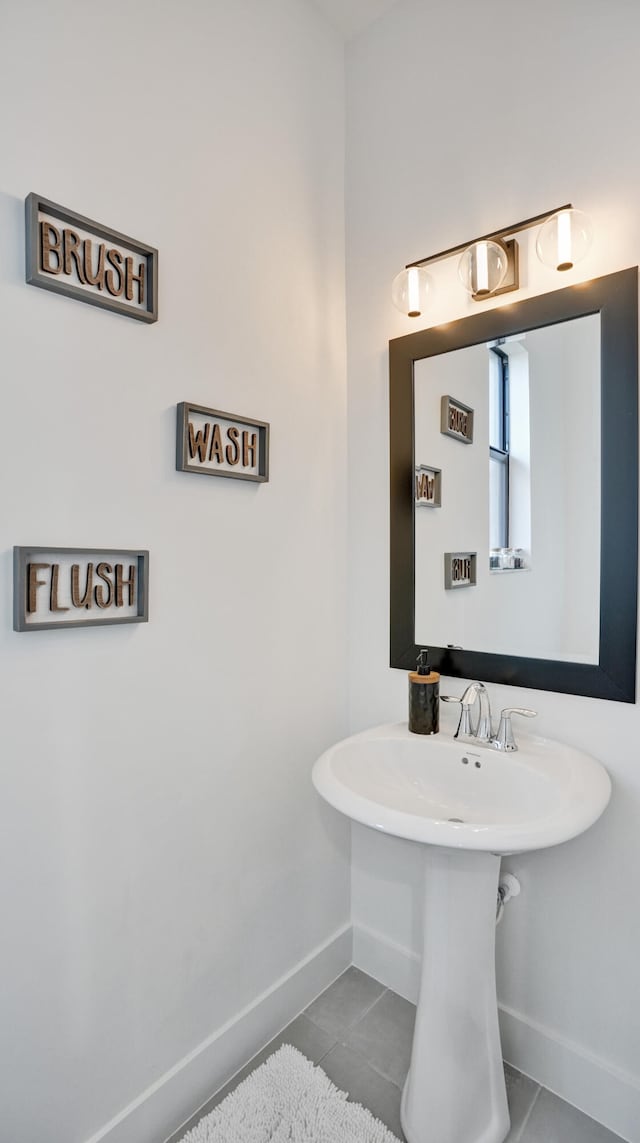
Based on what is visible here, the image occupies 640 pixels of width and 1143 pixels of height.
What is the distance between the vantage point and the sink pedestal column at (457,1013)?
4.06 ft

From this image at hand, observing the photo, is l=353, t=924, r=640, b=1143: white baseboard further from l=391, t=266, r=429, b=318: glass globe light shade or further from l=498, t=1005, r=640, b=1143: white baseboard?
l=391, t=266, r=429, b=318: glass globe light shade

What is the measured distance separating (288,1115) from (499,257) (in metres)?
2.08

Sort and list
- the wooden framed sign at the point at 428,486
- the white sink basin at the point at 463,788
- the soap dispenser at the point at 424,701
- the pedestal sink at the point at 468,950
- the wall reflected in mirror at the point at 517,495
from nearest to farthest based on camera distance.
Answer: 1. the white sink basin at the point at 463,788
2. the pedestal sink at the point at 468,950
3. the wall reflected in mirror at the point at 517,495
4. the soap dispenser at the point at 424,701
5. the wooden framed sign at the point at 428,486

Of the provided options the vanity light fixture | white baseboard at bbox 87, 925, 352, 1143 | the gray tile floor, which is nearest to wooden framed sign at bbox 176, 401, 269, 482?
the vanity light fixture

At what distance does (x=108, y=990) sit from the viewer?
1.20m

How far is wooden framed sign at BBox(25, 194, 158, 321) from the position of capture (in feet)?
3.36

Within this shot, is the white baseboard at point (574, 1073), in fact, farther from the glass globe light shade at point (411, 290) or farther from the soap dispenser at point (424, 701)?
the glass globe light shade at point (411, 290)

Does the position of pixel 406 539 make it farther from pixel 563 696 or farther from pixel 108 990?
pixel 108 990

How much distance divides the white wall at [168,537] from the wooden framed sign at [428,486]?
271mm

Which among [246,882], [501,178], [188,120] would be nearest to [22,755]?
[246,882]

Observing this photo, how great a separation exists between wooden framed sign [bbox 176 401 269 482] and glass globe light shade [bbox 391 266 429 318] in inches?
19.5

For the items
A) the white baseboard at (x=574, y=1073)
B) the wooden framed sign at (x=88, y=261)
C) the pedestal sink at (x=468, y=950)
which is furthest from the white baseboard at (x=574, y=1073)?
Answer: the wooden framed sign at (x=88, y=261)

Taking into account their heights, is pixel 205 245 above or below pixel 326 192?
below

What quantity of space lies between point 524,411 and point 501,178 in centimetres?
59
